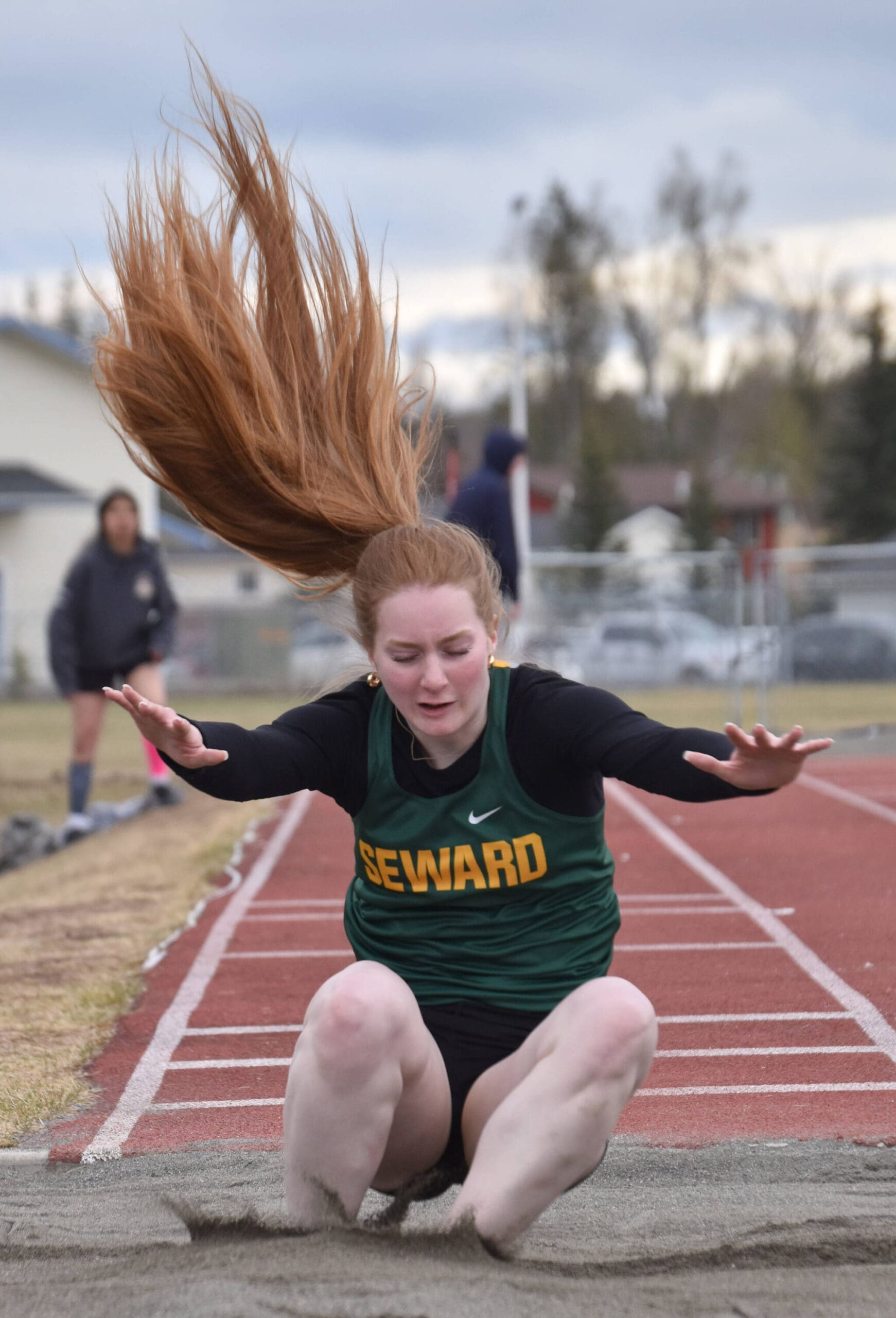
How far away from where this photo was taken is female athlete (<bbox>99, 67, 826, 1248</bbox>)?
2588mm

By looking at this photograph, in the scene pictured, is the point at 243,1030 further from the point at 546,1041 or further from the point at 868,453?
the point at 868,453

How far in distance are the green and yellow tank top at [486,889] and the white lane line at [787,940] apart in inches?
67.1

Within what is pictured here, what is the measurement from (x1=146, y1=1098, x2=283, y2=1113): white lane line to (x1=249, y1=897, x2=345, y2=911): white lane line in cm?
248

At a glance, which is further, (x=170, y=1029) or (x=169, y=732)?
(x=170, y=1029)

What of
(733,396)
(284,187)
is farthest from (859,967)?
(733,396)

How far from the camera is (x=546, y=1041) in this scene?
2668 mm

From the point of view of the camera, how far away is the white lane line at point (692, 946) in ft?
18.2

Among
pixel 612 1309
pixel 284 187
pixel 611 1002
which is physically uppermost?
pixel 284 187

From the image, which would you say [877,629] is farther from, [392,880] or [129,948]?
[392,880]

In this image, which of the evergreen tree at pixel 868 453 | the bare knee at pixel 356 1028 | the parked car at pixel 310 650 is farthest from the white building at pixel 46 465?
the bare knee at pixel 356 1028

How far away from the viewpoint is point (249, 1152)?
350cm

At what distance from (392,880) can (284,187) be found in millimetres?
1779

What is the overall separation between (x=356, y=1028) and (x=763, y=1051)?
2045 mm

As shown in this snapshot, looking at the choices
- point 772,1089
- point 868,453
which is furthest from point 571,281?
point 772,1089
